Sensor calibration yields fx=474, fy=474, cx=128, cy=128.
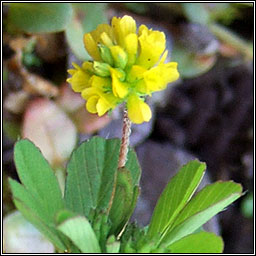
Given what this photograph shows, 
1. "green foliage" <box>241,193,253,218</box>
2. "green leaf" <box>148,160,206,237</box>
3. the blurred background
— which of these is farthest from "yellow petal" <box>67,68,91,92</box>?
"green foliage" <box>241,193,253,218</box>

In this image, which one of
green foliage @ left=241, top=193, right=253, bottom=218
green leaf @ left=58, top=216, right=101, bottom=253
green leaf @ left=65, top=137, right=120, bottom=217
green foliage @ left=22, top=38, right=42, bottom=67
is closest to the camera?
green leaf @ left=58, top=216, right=101, bottom=253

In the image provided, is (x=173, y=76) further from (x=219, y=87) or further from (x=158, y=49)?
(x=219, y=87)

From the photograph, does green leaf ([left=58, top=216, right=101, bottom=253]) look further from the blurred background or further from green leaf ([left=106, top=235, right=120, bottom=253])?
the blurred background

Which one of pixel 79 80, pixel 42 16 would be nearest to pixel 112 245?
pixel 79 80

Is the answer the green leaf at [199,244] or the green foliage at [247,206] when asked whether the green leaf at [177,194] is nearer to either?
the green leaf at [199,244]

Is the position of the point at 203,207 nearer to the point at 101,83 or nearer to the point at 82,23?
the point at 101,83

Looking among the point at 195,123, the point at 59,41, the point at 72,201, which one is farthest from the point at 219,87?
the point at 72,201
